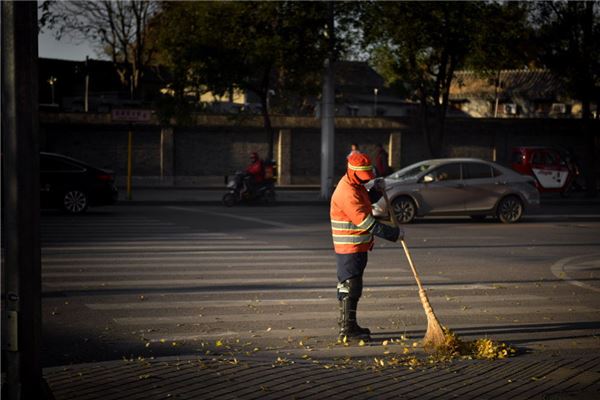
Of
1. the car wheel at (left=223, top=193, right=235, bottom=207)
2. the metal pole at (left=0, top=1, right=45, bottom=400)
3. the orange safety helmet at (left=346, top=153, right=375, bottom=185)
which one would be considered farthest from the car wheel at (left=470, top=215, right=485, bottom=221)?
the metal pole at (left=0, top=1, right=45, bottom=400)

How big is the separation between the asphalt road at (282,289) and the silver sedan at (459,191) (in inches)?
46.5

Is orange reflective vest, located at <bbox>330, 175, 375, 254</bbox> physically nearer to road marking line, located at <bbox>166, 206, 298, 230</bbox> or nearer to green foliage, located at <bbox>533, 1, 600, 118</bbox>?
road marking line, located at <bbox>166, 206, 298, 230</bbox>

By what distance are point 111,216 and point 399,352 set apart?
615 inches

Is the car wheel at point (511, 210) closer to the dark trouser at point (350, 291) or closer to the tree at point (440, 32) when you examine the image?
the tree at point (440, 32)

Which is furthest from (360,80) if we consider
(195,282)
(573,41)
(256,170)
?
(195,282)

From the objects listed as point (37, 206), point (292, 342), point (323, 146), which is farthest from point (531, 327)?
point (323, 146)

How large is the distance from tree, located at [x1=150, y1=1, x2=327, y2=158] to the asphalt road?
12522 millimetres

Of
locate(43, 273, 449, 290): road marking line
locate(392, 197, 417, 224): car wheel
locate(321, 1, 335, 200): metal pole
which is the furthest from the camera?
locate(321, 1, 335, 200): metal pole

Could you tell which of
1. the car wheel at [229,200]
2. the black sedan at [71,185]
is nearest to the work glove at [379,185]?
the black sedan at [71,185]

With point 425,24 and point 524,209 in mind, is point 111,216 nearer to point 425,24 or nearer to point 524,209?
point 524,209

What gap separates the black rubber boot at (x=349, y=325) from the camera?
343 inches

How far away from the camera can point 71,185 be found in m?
22.9

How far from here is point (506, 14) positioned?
32.5m

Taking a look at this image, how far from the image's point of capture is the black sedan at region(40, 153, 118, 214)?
22.7 m
